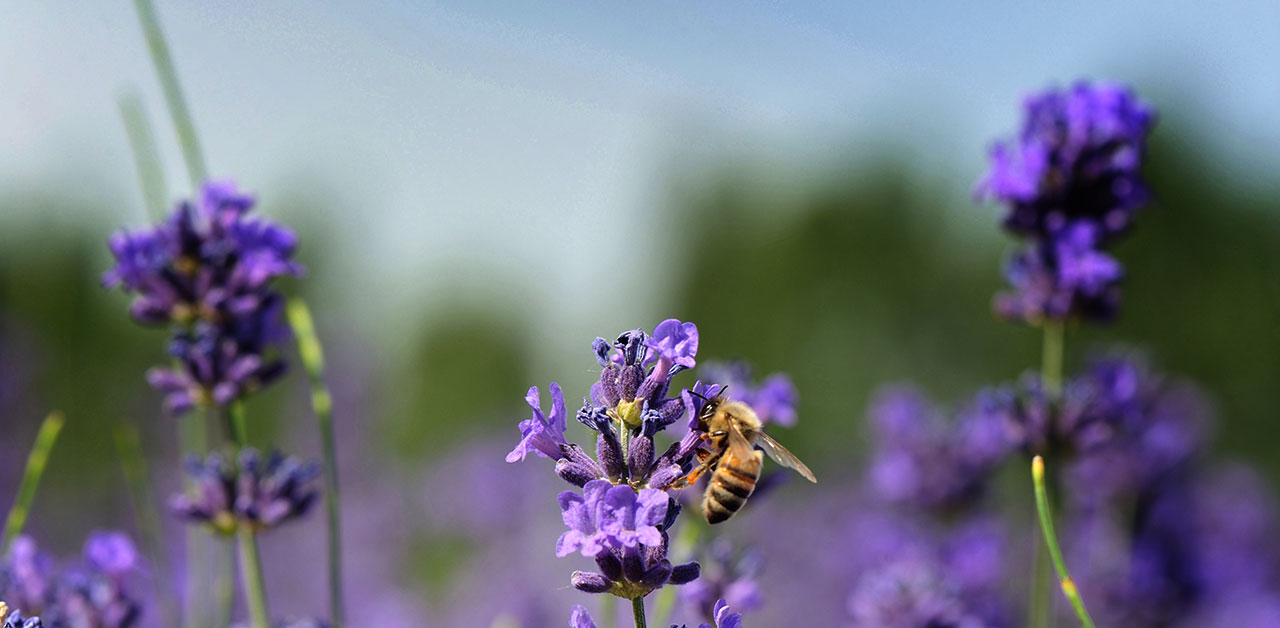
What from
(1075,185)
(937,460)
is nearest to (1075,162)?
(1075,185)

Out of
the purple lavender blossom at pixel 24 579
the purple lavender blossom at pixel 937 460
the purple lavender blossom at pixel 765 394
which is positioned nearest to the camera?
the purple lavender blossom at pixel 24 579

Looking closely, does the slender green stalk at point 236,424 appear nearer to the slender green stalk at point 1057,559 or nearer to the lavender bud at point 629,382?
the lavender bud at point 629,382

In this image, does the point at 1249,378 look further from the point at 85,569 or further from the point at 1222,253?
the point at 85,569

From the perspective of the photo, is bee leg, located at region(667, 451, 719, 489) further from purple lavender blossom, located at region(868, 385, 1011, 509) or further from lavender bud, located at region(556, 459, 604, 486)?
purple lavender blossom, located at region(868, 385, 1011, 509)

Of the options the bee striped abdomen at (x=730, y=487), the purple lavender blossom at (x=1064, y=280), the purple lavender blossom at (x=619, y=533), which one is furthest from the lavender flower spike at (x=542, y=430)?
the purple lavender blossom at (x=1064, y=280)

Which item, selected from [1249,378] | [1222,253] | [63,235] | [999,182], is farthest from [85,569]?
[1222,253]

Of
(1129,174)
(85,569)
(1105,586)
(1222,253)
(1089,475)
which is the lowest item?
(1222,253)

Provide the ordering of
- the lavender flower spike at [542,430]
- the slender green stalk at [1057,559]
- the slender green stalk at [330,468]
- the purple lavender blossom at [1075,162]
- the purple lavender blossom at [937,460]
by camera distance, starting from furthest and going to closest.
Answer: the purple lavender blossom at [937,460], the purple lavender blossom at [1075,162], the slender green stalk at [330,468], the slender green stalk at [1057,559], the lavender flower spike at [542,430]
